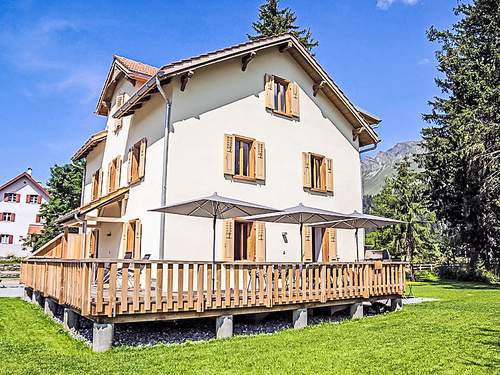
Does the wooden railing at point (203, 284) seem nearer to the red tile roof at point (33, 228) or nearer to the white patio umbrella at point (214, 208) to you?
the white patio umbrella at point (214, 208)

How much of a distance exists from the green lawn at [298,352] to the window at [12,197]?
50.0 meters

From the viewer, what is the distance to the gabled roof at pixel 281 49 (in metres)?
13.3

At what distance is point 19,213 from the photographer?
56031 mm

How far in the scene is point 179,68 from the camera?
13.1 m

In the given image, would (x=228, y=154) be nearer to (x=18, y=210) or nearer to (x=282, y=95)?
(x=282, y=95)

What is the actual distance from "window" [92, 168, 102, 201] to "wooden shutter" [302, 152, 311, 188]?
9.90 metres

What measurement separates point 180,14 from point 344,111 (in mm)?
8200

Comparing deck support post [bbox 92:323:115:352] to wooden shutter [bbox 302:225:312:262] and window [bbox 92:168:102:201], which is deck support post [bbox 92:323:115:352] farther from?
window [bbox 92:168:102:201]

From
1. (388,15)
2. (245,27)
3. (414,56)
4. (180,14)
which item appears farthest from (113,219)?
(245,27)

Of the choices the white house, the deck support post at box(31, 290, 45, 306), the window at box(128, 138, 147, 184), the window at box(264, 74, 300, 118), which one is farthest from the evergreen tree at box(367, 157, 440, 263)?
the deck support post at box(31, 290, 45, 306)

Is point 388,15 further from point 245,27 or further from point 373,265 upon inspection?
point 245,27

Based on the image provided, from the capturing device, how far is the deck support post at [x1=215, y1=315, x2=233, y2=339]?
32.0 feet

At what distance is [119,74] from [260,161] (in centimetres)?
765

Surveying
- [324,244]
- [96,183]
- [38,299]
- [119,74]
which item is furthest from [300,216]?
[96,183]
